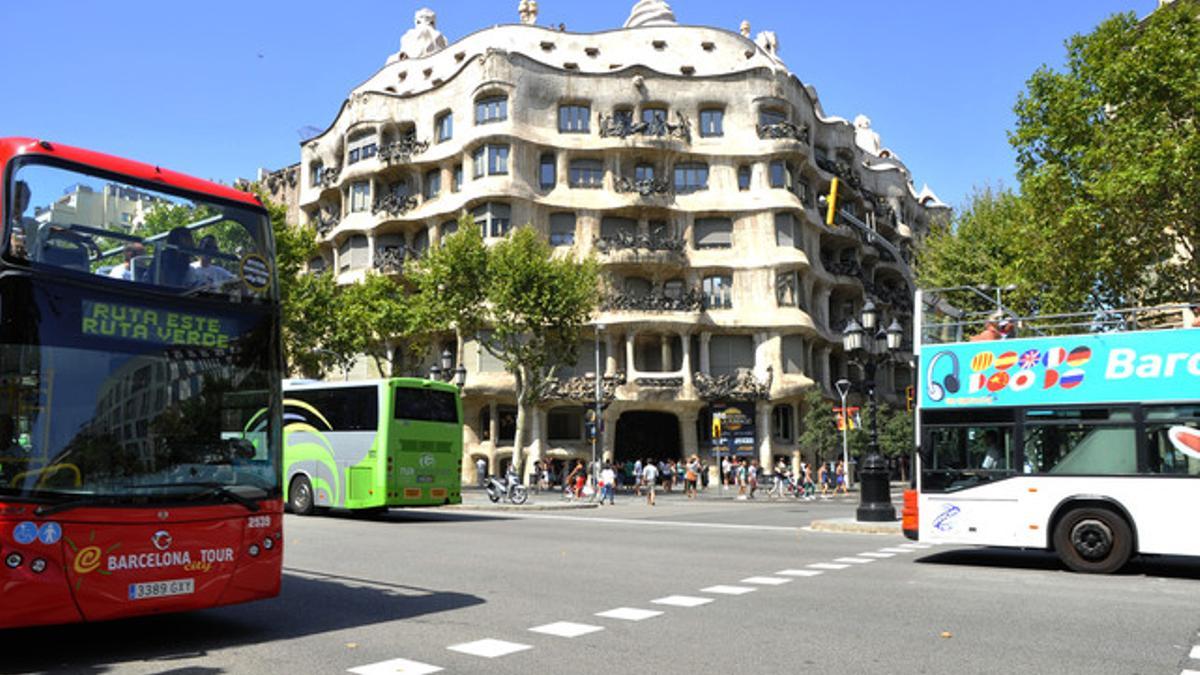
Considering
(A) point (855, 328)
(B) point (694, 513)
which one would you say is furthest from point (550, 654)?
(B) point (694, 513)

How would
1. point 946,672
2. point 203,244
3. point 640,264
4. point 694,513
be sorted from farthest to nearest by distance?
1. point 640,264
2. point 694,513
3. point 203,244
4. point 946,672

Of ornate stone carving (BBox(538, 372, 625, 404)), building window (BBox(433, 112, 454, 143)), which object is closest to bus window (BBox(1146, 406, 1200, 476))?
ornate stone carving (BBox(538, 372, 625, 404))

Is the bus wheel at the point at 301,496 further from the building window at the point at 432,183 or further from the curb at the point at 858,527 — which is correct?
the building window at the point at 432,183

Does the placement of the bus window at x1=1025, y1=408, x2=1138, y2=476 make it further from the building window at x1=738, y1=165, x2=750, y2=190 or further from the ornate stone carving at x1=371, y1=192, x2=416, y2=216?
the ornate stone carving at x1=371, y1=192, x2=416, y2=216

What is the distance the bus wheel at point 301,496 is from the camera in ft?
72.4

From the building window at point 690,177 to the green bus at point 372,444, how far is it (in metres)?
28.5

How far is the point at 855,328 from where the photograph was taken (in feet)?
70.4

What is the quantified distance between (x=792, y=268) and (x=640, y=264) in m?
7.67

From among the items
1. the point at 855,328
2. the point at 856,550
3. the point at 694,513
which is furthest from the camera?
the point at 694,513

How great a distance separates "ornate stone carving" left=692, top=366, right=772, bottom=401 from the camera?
4553 centimetres

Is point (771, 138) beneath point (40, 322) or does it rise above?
above

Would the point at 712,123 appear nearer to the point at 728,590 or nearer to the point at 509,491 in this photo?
the point at 509,491

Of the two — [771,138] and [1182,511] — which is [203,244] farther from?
[771,138]

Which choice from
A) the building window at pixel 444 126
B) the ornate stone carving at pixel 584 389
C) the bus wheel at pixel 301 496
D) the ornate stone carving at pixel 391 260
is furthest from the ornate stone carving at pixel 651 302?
the bus wheel at pixel 301 496
